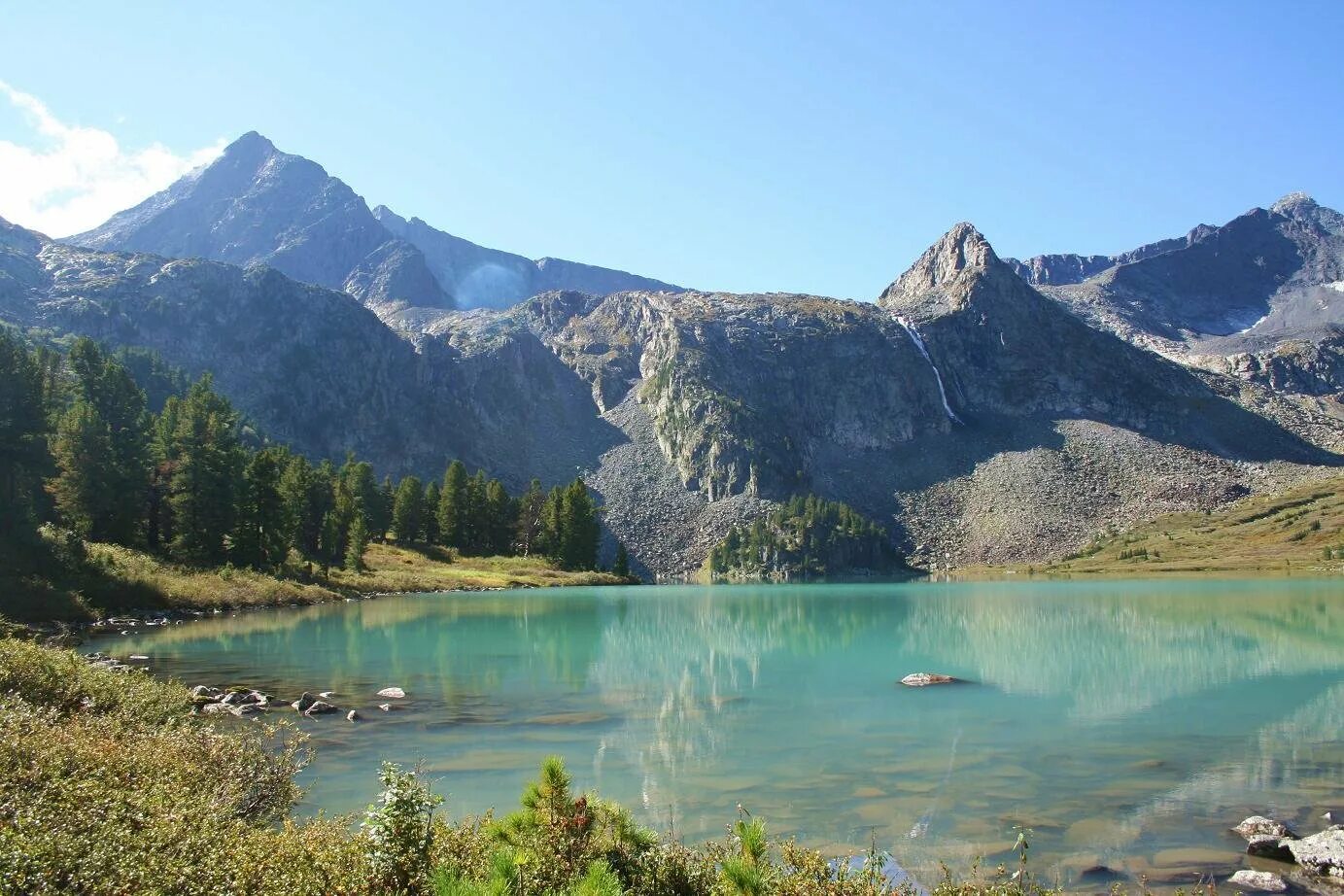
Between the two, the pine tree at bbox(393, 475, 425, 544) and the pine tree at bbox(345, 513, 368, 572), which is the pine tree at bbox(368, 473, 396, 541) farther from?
the pine tree at bbox(345, 513, 368, 572)

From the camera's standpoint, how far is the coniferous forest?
2400 inches

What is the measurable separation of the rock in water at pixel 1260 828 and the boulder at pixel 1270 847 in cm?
35

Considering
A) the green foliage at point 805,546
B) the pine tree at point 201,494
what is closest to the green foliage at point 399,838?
the pine tree at point 201,494

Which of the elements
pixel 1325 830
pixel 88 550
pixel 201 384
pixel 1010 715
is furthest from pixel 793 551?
pixel 1325 830

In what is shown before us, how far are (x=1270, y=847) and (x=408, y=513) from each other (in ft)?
433

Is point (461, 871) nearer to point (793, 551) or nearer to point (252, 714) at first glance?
point (252, 714)

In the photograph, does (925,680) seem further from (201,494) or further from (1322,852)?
(201,494)

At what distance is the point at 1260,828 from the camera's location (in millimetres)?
16156

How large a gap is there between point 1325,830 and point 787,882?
12.9 metres

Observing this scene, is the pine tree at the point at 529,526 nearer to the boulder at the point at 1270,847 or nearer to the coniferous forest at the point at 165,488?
the coniferous forest at the point at 165,488

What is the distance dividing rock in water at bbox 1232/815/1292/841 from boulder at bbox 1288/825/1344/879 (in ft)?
1.47

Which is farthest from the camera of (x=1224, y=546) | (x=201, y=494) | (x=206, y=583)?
(x=1224, y=546)

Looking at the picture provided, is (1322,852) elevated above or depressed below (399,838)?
below

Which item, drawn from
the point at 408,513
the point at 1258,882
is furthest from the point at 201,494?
the point at 1258,882
